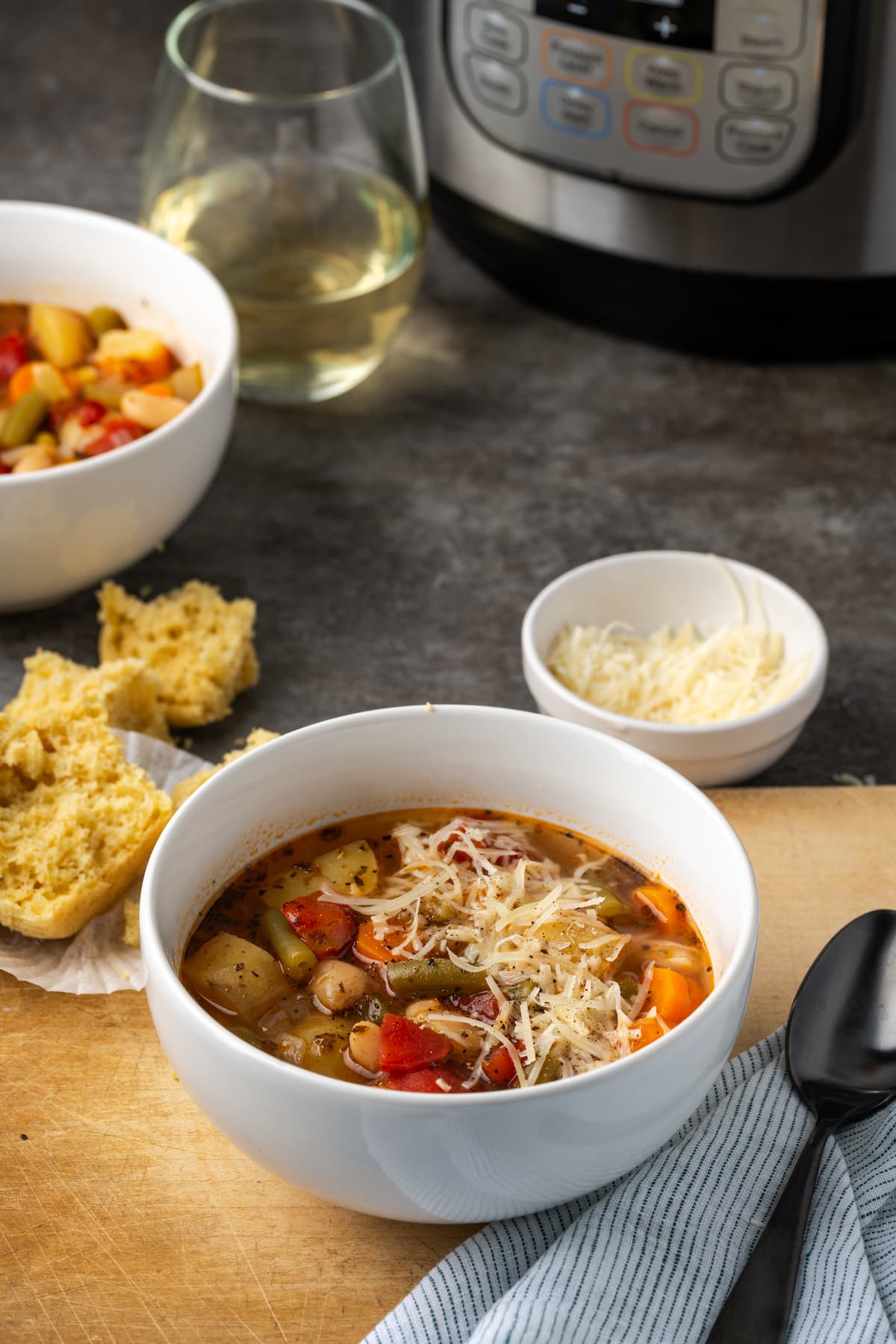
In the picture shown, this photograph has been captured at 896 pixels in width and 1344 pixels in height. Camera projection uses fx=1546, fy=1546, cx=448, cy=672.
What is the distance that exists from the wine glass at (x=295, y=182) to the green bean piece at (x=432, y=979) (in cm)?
110

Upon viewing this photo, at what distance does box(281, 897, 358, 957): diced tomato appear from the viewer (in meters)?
1.18

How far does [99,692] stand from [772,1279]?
2.63ft

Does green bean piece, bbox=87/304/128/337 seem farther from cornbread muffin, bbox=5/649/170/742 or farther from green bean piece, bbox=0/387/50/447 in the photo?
cornbread muffin, bbox=5/649/170/742

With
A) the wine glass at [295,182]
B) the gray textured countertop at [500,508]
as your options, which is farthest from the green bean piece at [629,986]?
the wine glass at [295,182]

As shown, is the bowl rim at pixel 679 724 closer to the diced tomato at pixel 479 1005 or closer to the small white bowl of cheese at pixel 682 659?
the small white bowl of cheese at pixel 682 659

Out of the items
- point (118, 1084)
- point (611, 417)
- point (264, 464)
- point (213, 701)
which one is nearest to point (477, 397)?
point (611, 417)

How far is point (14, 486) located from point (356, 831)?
56cm

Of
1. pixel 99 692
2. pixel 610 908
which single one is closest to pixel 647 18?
pixel 99 692

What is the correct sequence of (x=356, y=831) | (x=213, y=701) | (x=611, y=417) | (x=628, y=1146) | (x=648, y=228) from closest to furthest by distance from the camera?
(x=628, y=1146)
(x=356, y=831)
(x=213, y=701)
(x=648, y=228)
(x=611, y=417)

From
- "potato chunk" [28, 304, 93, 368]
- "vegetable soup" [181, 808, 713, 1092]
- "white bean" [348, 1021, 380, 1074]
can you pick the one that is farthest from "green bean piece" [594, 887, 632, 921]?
"potato chunk" [28, 304, 93, 368]

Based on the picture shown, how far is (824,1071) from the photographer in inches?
46.6

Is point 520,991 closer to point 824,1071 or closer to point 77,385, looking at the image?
point 824,1071

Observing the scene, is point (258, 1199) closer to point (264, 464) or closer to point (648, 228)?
point (264, 464)

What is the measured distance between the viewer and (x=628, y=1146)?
102cm
